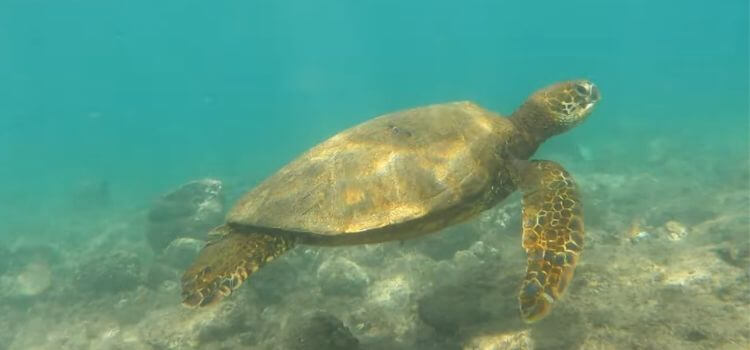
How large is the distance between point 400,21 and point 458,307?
154512 mm

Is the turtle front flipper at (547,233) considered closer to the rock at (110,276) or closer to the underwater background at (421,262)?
the underwater background at (421,262)

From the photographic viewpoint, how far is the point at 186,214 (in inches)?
574

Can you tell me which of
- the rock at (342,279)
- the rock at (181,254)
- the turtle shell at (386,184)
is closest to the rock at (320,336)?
the turtle shell at (386,184)

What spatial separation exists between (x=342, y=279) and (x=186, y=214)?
7.86 metres

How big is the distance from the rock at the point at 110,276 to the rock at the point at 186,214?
161cm

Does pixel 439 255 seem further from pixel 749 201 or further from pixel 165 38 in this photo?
pixel 165 38

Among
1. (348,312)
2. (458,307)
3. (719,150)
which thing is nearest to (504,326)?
(458,307)

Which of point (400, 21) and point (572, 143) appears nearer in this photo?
point (572, 143)

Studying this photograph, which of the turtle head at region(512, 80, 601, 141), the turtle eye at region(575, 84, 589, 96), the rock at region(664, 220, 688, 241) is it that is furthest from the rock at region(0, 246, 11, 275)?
the rock at region(664, 220, 688, 241)

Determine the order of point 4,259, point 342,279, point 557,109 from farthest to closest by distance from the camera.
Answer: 1. point 4,259
2. point 342,279
3. point 557,109

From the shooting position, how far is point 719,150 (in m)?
25.2

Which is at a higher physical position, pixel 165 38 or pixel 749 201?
pixel 165 38

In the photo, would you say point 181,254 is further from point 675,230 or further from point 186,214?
point 675,230

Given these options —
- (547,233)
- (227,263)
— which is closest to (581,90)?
(547,233)
